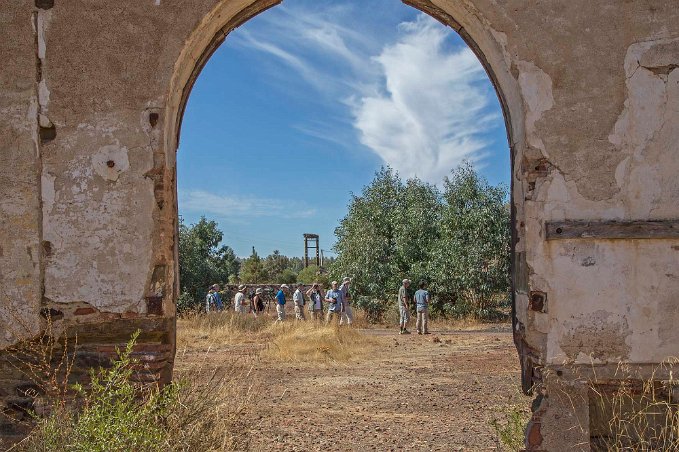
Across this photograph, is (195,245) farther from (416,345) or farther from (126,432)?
(126,432)

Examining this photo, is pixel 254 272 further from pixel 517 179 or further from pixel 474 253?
pixel 517 179

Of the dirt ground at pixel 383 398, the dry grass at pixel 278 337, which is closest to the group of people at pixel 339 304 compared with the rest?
the dry grass at pixel 278 337

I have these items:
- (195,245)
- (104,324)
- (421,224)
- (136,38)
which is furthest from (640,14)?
(195,245)

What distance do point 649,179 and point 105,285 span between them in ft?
13.5

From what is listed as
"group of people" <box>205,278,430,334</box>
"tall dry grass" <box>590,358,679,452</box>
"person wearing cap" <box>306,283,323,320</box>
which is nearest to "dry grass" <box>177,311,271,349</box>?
"group of people" <box>205,278,430,334</box>

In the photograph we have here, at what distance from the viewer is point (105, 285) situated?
15.6ft

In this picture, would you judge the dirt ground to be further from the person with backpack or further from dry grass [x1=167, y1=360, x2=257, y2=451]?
the person with backpack

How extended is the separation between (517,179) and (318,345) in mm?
8383

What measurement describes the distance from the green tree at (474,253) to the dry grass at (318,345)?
6.68 meters

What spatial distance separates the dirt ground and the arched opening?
7.77 ft

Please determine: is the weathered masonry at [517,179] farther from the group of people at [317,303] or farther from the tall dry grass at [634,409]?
the group of people at [317,303]

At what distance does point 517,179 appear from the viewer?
495cm

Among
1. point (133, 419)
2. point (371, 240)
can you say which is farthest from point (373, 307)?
point (133, 419)

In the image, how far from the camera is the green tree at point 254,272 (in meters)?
40.2
